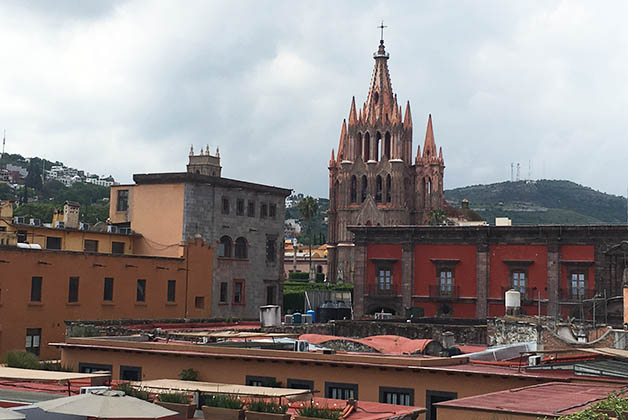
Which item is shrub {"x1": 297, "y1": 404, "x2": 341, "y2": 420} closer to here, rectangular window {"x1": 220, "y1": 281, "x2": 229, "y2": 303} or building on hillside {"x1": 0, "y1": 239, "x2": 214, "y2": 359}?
building on hillside {"x1": 0, "y1": 239, "x2": 214, "y2": 359}

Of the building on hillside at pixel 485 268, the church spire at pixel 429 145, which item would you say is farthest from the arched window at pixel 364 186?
the building on hillside at pixel 485 268

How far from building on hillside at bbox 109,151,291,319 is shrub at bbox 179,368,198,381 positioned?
3165 centimetres

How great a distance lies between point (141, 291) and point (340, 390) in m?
29.7

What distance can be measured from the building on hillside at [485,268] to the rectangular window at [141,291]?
22.8 metres

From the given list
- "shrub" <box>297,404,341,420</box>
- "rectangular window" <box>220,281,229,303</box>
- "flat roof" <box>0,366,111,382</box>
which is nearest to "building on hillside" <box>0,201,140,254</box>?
"rectangular window" <box>220,281,229,303</box>

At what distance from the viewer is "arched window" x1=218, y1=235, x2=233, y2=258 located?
61806 mm

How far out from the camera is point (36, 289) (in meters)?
45.2

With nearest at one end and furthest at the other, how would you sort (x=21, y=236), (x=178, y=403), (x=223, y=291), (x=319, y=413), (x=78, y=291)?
(x=319, y=413) → (x=178, y=403) → (x=78, y=291) → (x=21, y=236) → (x=223, y=291)

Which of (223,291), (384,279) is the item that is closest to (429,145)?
(384,279)

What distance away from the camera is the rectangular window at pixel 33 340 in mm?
44375

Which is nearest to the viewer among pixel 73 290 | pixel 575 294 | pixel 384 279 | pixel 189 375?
pixel 189 375

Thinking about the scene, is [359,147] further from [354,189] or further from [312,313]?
[312,313]

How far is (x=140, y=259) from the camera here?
169 feet

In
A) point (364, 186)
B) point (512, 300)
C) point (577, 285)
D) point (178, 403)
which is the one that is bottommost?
point (178, 403)
